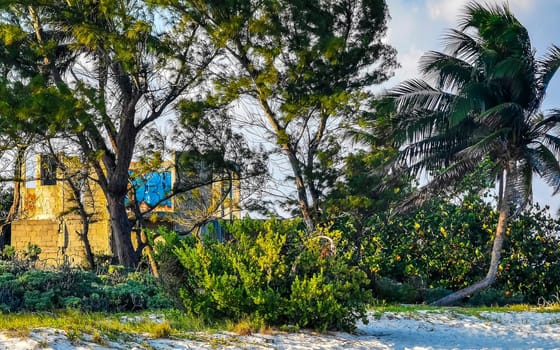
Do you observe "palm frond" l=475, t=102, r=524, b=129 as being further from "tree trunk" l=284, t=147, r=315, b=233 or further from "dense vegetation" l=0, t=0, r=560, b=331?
"tree trunk" l=284, t=147, r=315, b=233

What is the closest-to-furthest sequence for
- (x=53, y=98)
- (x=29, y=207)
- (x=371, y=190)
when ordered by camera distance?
(x=53, y=98) → (x=371, y=190) → (x=29, y=207)

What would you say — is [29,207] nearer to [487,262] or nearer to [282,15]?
[282,15]

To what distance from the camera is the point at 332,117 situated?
2133 centimetres

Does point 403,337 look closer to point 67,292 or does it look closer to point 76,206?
point 67,292

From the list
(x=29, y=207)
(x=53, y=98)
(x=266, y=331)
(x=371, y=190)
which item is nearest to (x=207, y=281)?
(x=266, y=331)

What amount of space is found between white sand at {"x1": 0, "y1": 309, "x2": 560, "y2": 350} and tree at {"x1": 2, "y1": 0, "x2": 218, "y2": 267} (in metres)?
9.96

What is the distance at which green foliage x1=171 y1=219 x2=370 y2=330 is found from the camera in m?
9.36

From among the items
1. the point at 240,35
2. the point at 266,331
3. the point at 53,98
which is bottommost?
the point at 266,331

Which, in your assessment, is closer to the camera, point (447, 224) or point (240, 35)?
point (240, 35)

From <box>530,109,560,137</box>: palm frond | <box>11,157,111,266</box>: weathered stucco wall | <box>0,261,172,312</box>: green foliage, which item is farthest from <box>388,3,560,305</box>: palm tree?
<box>11,157,111,266</box>: weathered stucco wall

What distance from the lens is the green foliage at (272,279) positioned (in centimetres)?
936

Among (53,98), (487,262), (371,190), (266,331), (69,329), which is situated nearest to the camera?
(69,329)

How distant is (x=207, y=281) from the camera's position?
9.33m

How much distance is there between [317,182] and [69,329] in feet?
45.3
